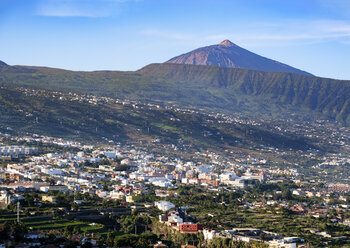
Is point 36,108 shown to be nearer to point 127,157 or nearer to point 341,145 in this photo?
point 127,157

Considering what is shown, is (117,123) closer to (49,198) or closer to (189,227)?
(49,198)

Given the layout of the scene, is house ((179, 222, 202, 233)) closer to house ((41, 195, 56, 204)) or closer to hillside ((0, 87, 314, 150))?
house ((41, 195, 56, 204))

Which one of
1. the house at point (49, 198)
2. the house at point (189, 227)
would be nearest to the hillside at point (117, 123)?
the house at point (49, 198)

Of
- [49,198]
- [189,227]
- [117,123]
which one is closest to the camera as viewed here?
[189,227]

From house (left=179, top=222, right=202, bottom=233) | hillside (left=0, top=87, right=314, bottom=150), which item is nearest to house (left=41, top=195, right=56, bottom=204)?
house (left=179, top=222, right=202, bottom=233)

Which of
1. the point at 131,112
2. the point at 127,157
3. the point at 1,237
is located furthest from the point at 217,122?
the point at 1,237

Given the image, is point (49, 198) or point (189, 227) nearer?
point (189, 227)

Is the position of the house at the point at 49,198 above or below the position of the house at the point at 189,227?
above

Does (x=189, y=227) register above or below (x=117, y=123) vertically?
above

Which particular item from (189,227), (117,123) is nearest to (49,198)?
(189,227)

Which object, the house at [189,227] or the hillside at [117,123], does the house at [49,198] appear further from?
the hillside at [117,123]

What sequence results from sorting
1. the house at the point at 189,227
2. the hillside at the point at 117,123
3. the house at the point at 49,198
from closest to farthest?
the house at the point at 189,227 → the house at the point at 49,198 → the hillside at the point at 117,123
